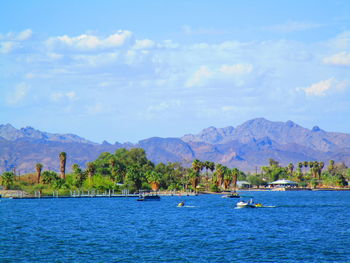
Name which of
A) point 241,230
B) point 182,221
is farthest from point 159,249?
point 182,221

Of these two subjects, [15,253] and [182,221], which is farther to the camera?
[182,221]

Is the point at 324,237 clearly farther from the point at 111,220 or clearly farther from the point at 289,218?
the point at 111,220

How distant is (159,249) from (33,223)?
4251 cm

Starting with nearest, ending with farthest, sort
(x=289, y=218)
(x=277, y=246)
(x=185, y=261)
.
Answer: (x=185, y=261)
(x=277, y=246)
(x=289, y=218)

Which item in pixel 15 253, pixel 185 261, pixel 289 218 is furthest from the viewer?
pixel 289 218

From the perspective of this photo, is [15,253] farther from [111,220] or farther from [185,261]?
[111,220]

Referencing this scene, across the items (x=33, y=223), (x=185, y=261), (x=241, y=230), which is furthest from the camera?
(x=33, y=223)

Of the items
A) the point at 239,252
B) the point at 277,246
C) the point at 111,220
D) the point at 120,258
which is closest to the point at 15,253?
the point at 120,258

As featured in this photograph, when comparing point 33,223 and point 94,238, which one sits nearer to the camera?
point 94,238

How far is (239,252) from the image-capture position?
68188 millimetres

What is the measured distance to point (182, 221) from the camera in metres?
112

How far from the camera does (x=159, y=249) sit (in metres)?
70.8

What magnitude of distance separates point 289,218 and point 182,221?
2271 cm

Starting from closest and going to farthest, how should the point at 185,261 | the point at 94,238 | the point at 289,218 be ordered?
the point at 185,261 < the point at 94,238 < the point at 289,218
